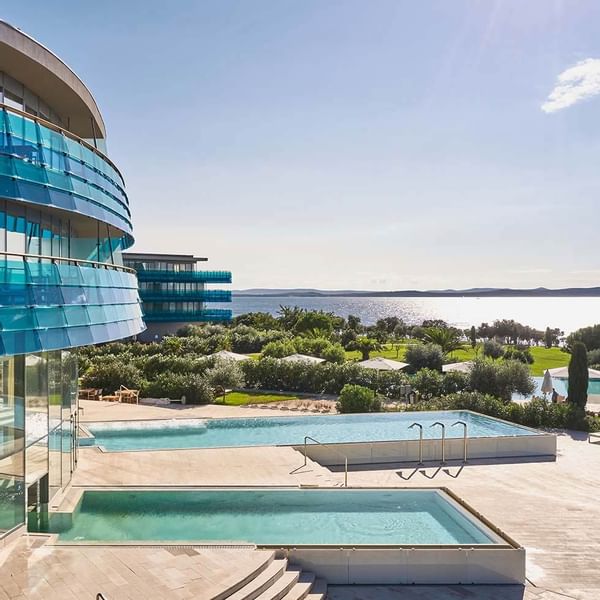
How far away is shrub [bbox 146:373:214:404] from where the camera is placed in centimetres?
3092

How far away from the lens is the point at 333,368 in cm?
3438

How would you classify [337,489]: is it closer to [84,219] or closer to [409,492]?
[409,492]

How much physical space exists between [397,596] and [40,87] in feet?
45.4

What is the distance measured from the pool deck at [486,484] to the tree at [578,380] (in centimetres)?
384

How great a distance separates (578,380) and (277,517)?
1856 cm

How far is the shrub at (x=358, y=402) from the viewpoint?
27734 millimetres

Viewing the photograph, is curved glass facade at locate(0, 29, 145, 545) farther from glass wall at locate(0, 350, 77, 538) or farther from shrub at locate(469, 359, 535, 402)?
shrub at locate(469, 359, 535, 402)

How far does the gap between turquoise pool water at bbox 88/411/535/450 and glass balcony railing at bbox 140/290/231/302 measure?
148 feet

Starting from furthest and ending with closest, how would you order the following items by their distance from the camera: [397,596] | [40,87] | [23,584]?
[40,87]
[397,596]
[23,584]

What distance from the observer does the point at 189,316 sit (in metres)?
71.6

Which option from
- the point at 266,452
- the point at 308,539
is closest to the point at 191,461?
the point at 266,452

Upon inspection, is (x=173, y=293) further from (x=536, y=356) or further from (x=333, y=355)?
(x=536, y=356)

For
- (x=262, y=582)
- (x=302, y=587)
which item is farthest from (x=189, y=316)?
(x=262, y=582)

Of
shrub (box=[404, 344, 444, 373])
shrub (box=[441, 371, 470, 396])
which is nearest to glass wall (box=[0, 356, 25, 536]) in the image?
shrub (box=[441, 371, 470, 396])
